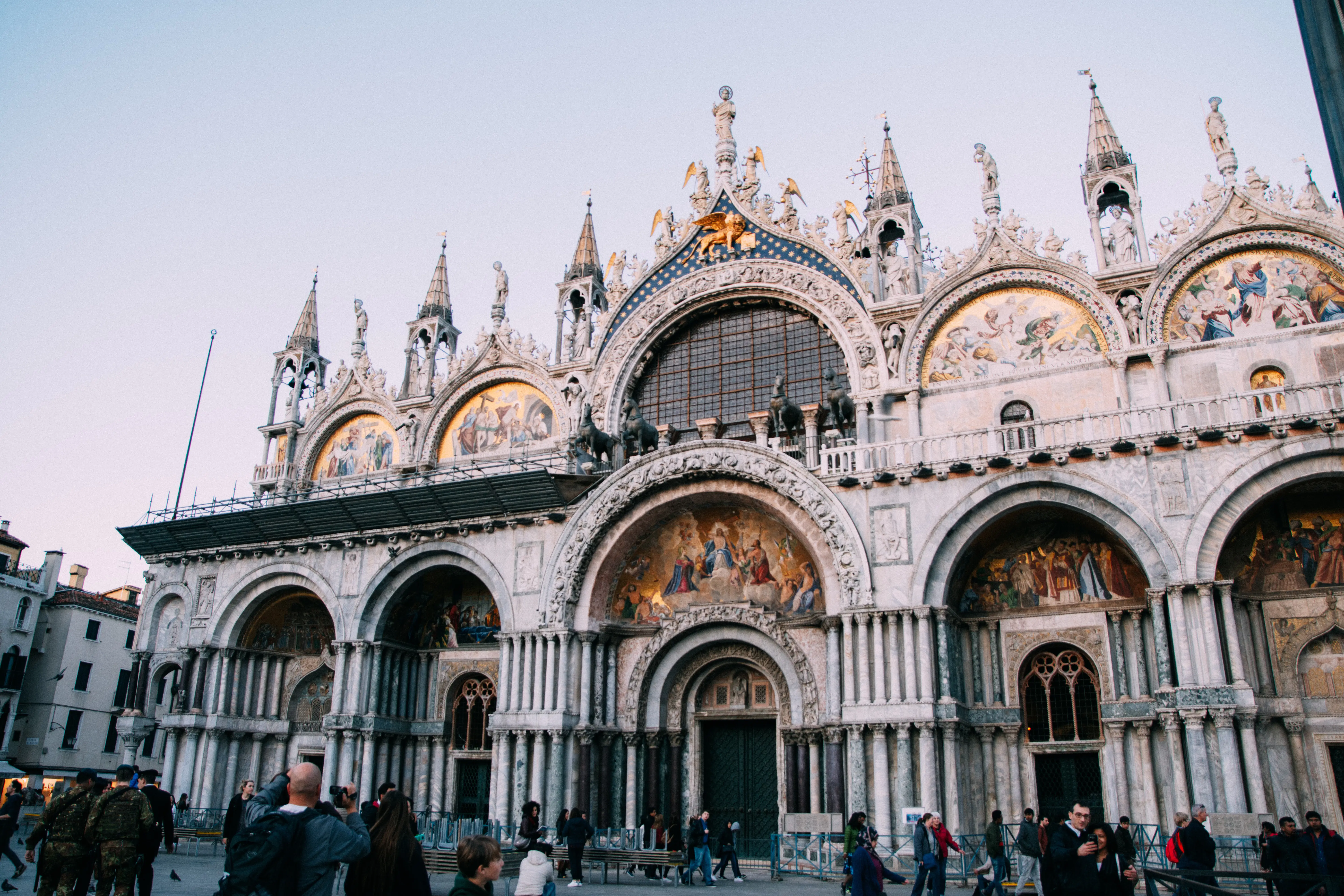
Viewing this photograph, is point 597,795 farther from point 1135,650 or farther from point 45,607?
point 45,607

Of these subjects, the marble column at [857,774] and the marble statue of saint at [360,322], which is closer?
the marble column at [857,774]

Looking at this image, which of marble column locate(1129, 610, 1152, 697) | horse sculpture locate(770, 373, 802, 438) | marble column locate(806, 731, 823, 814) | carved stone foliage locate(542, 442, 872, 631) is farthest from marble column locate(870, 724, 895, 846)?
horse sculpture locate(770, 373, 802, 438)

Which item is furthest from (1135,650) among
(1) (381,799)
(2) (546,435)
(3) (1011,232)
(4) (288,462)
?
(4) (288,462)

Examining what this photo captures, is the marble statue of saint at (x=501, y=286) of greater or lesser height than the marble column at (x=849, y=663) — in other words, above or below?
above

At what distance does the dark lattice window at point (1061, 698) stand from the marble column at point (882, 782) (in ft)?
10.3

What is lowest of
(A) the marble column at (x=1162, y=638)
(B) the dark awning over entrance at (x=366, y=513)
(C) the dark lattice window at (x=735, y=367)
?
(A) the marble column at (x=1162, y=638)

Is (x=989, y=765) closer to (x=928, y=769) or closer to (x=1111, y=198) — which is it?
(x=928, y=769)

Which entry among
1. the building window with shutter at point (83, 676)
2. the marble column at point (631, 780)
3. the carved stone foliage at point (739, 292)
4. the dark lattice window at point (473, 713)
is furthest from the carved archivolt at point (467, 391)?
the building window with shutter at point (83, 676)

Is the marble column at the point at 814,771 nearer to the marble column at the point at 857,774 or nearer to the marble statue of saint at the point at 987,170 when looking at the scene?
the marble column at the point at 857,774

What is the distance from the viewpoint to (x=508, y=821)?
21.3 meters

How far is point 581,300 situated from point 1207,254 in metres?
15.2

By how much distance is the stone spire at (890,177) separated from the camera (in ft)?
81.1

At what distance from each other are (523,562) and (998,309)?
12062 millimetres

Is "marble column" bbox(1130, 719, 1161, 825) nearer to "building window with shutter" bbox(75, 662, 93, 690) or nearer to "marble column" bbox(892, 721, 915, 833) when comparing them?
"marble column" bbox(892, 721, 915, 833)
